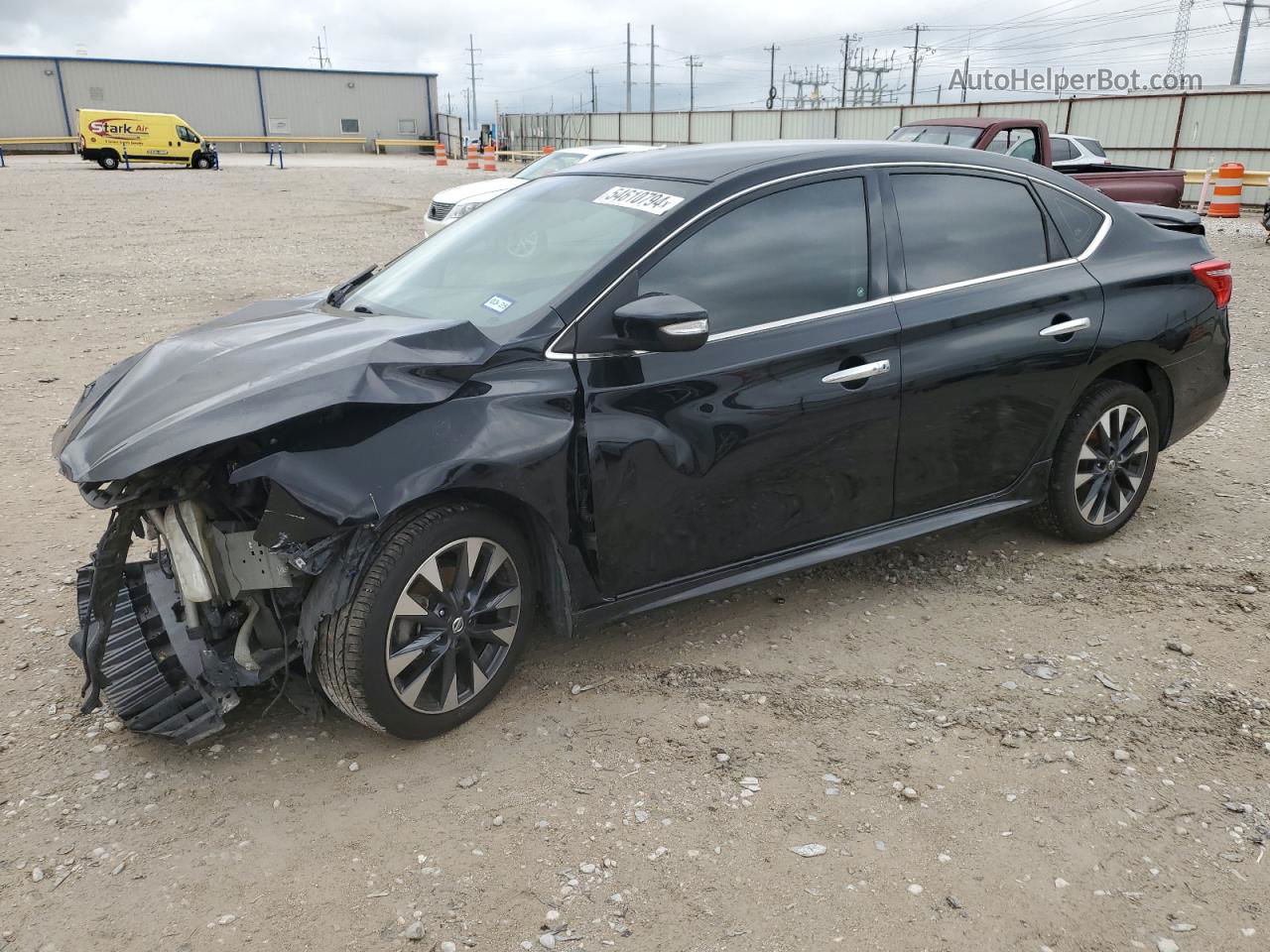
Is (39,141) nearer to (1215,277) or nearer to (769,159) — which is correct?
(769,159)

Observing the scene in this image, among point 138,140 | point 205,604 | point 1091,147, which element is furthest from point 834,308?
point 138,140

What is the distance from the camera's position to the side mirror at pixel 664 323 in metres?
2.97

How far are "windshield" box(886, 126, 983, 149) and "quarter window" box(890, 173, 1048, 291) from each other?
8.26 metres

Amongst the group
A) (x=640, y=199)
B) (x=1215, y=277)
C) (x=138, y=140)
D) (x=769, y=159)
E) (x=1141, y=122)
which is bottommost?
(x=1215, y=277)

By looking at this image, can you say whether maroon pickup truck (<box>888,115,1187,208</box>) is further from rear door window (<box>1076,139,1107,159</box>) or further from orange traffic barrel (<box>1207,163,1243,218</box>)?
orange traffic barrel (<box>1207,163,1243,218</box>)

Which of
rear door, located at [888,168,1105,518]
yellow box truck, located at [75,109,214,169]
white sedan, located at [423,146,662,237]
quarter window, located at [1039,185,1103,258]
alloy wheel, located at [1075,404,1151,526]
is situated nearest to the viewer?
rear door, located at [888,168,1105,518]

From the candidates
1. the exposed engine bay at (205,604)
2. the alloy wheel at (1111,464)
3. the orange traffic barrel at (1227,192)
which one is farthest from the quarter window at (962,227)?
the orange traffic barrel at (1227,192)

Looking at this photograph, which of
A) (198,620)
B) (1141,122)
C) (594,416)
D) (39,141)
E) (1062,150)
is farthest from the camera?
(39,141)

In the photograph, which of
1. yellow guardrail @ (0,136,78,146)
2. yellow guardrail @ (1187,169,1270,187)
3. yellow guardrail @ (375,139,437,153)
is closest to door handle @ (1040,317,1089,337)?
yellow guardrail @ (1187,169,1270,187)

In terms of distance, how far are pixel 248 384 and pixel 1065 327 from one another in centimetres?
308

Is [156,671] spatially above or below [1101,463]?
below

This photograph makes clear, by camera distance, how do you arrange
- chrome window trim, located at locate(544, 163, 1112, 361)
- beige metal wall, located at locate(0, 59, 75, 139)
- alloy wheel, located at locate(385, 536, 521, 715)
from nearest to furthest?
1. alloy wheel, located at locate(385, 536, 521, 715)
2. chrome window trim, located at locate(544, 163, 1112, 361)
3. beige metal wall, located at locate(0, 59, 75, 139)

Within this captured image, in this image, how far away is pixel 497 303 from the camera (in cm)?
334

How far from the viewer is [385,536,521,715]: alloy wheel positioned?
115 inches
